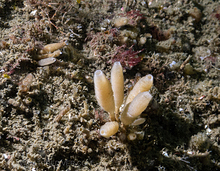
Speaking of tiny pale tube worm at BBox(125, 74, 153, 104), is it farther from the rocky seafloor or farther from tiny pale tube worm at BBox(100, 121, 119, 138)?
the rocky seafloor

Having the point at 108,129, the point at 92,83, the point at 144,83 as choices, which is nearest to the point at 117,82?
the point at 144,83

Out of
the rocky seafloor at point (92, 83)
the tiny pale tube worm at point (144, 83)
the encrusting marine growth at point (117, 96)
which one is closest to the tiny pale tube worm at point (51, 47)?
the rocky seafloor at point (92, 83)

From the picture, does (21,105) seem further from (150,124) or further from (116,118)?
(150,124)

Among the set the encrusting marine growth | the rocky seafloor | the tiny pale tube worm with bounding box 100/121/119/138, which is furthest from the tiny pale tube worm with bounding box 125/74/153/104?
the rocky seafloor

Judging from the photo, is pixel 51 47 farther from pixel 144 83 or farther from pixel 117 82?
pixel 144 83

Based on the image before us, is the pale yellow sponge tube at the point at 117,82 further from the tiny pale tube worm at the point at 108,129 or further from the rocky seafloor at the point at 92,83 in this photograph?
the rocky seafloor at the point at 92,83

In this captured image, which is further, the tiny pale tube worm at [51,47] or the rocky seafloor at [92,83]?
the tiny pale tube worm at [51,47]
